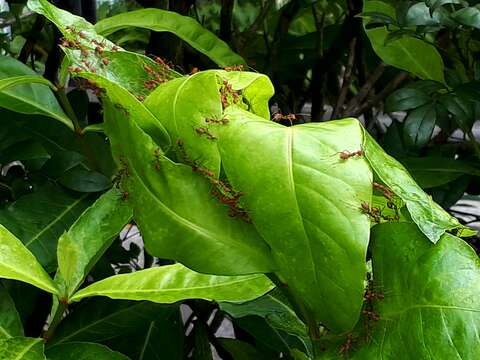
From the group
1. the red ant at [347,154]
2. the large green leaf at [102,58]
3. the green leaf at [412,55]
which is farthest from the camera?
the green leaf at [412,55]

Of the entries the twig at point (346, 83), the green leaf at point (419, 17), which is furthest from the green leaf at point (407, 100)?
the twig at point (346, 83)

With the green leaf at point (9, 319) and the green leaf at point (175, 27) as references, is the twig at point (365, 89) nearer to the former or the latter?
the green leaf at point (175, 27)

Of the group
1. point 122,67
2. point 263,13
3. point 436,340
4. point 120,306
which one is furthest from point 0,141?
point 436,340

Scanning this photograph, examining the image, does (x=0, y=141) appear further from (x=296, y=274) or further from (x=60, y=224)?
(x=296, y=274)

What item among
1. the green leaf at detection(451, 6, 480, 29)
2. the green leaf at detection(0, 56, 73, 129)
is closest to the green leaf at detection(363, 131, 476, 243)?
the green leaf at detection(451, 6, 480, 29)

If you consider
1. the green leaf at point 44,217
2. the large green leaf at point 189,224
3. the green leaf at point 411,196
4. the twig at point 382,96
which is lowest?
the green leaf at point 44,217

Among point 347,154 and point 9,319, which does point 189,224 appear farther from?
point 9,319

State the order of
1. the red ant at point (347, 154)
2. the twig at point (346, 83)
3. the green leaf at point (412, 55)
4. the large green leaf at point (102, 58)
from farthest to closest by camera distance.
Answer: the twig at point (346, 83) → the green leaf at point (412, 55) → the large green leaf at point (102, 58) → the red ant at point (347, 154)
